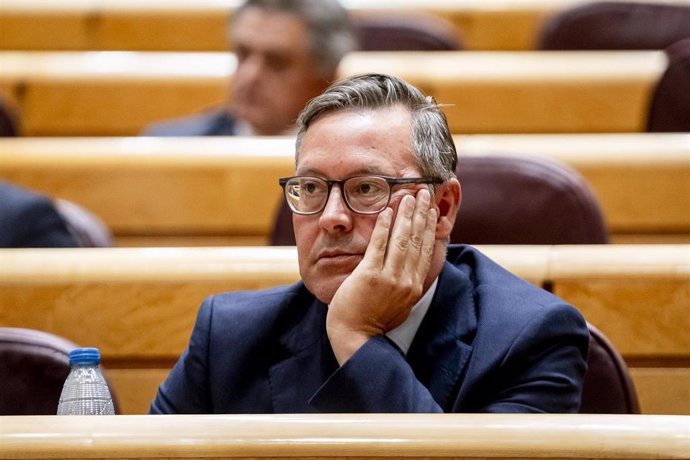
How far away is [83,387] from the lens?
0.52 meters

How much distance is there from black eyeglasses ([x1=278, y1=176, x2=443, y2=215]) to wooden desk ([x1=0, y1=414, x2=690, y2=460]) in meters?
0.16

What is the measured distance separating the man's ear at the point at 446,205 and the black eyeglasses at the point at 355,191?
0.01m

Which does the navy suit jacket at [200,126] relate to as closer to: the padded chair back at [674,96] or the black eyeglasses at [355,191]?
the padded chair back at [674,96]

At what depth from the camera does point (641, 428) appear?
38 cm

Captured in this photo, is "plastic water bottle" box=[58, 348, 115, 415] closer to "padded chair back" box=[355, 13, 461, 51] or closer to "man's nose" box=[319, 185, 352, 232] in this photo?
"man's nose" box=[319, 185, 352, 232]

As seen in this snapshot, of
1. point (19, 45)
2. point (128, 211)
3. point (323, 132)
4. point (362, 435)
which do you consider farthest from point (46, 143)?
point (362, 435)

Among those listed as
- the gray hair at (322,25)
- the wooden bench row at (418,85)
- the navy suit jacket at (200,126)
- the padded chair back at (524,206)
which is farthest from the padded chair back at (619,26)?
the padded chair back at (524,206)

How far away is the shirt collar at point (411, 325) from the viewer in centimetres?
55

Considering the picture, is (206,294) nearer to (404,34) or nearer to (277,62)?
(277,62)

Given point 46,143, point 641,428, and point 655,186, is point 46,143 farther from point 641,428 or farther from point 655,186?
point 641,428

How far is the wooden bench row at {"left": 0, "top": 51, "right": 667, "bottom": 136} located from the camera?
41.0 inches

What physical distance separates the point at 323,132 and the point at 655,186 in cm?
40

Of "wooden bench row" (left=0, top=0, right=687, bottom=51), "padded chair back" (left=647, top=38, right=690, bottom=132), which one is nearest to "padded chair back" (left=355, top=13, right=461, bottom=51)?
"wooden bench row" (left=0, top=0, right=687, bottom=51)

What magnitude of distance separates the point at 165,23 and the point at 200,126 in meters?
0.27
